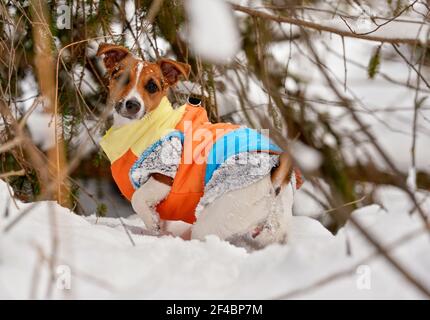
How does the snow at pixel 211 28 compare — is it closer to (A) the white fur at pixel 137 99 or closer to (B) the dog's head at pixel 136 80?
(B) the dog's head at pixel 136 80

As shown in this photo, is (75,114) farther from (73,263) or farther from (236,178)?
(73,263)

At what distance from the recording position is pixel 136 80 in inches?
84.4

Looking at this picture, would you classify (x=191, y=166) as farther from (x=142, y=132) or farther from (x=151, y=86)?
(x=151, y=86)

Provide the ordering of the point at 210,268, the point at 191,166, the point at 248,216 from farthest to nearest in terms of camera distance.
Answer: the point at 191,166, the point at 248,216, the point at 210,268

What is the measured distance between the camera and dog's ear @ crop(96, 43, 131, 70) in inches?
86.1

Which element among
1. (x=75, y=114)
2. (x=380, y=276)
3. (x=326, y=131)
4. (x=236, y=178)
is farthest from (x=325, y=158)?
(x=380, y=276)

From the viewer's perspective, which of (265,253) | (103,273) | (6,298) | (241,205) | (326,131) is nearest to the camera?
(6,298)

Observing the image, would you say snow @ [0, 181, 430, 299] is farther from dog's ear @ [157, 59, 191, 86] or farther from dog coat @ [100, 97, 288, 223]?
dog's ear @ [157, 59, 191, 86]

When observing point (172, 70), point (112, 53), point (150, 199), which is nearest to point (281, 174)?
point (150, 199)

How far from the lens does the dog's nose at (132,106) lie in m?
2.11

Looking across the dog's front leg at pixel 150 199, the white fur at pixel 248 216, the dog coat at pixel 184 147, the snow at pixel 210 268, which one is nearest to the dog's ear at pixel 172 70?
the dog coat at pixel 184 147

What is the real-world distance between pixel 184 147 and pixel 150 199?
190 mm

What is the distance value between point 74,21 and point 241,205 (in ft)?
3.46

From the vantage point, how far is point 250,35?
3199 mm
